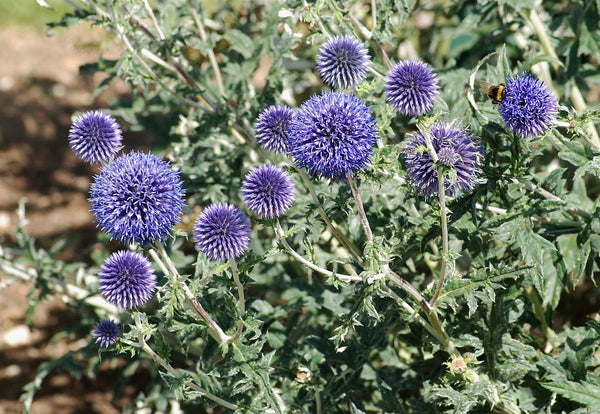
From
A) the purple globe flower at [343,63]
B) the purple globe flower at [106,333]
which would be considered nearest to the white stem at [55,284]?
the purple globe flower at [106,333]

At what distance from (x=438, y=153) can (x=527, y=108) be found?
1.25 feet

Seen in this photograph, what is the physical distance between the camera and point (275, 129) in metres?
2.61

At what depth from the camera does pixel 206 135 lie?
11.3 ft

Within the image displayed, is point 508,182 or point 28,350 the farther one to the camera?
point 28,350

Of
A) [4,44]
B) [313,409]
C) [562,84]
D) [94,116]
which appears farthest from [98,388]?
Result: [4,44]

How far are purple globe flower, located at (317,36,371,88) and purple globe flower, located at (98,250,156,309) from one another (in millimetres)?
1056

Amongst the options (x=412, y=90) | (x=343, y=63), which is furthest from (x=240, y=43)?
(x=412, y=90)

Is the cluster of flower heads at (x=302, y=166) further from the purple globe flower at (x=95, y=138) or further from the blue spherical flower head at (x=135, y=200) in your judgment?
the purple globe flower at (x=95, y=138)

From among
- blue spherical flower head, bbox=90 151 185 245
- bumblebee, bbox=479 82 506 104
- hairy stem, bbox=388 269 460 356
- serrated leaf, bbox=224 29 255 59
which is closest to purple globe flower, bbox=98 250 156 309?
blue spherical flower head, bbox=90 151 185 245

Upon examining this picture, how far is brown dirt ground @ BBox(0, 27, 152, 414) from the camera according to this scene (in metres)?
4.64

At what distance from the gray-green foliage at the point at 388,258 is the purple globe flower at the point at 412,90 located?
73mm

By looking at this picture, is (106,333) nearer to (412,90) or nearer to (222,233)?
(222,233)

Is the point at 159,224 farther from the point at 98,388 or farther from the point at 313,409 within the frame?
the point at 98,388

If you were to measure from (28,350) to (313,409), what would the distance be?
2.81 metres
